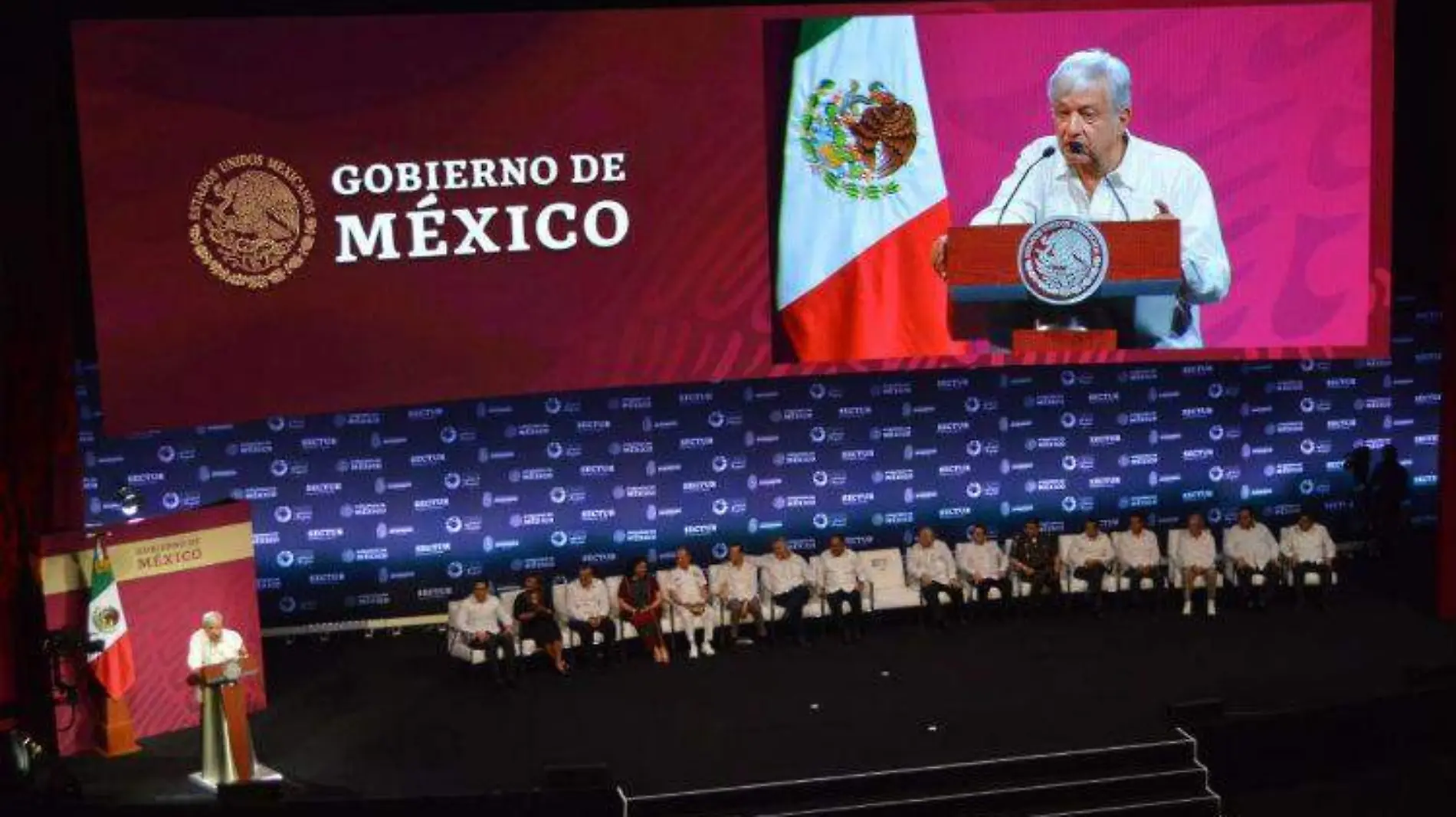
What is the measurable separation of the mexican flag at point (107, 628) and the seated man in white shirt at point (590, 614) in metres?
3.30

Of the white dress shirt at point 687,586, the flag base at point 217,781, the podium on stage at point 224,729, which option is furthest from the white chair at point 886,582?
the podium on stage at point 224,729

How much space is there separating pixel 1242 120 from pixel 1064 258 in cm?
174

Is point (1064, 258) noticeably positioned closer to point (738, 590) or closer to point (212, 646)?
point (738, 590)

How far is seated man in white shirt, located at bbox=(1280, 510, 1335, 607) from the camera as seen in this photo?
49.0ft

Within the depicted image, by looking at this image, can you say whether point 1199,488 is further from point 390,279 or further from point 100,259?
point 100,259

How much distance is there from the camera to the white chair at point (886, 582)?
48.8 ft

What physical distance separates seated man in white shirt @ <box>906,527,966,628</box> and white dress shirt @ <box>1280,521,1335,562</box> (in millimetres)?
2698

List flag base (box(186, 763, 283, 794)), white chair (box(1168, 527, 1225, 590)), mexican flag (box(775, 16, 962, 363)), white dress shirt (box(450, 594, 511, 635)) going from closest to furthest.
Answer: flag base (box(186, 763, 283, 794)) < mexican flag (box(775, 16, 962, 363)) < white dress shirt (box(450, 594, 511, 635)) < white chair (box(1168, 527, 1225, 590))

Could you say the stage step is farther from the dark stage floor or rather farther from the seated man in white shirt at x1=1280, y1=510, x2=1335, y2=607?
the seated man in white shirt at x1=1280, y1=510, x2=1335, y2=607

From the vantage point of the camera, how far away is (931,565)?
1485cm

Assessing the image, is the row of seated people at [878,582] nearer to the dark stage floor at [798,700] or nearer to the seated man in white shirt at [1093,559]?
the seated man in white shirt at [1093,559]

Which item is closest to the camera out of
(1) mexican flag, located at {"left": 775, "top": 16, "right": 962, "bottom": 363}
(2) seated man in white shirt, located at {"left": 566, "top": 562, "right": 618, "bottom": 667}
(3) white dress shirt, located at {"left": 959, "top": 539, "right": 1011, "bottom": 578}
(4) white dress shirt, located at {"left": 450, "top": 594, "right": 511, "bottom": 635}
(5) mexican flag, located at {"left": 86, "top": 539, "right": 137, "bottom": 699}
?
(5) mexican flag, located at {"left": 86, "top": 539, "right": 137, "bottom": 699}

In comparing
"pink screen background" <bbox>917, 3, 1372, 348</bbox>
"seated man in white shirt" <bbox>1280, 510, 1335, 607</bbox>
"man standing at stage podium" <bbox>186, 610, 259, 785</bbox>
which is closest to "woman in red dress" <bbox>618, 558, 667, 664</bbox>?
"man standing at stage podium" <bbox>186, 610, 259, 785</bbox>

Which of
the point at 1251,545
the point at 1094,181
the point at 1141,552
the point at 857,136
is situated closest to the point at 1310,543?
the point at 1251,545
